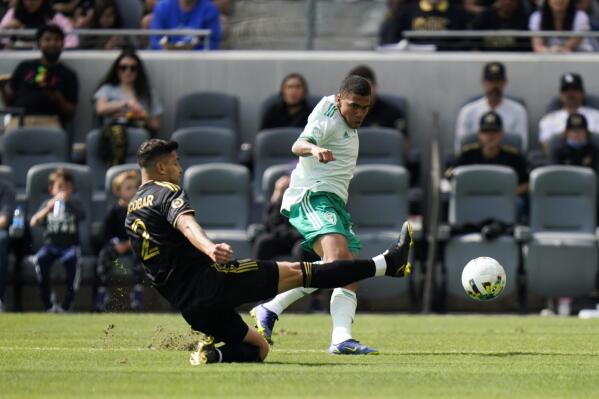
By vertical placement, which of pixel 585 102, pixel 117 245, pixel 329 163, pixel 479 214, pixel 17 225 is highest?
pixel 585 102

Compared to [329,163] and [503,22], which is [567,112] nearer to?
[503,22]

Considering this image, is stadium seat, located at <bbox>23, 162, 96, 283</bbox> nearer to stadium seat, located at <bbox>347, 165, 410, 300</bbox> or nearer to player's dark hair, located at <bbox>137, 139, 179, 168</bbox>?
stadium seat, located at <bbox>347, 165, 410, 300</bbox>

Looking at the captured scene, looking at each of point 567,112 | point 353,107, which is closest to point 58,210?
A: point 567,112

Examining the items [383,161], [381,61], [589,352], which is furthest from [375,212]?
[589,352]

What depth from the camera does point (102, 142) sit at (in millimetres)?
19438

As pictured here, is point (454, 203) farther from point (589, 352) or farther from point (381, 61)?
point (589, 352)

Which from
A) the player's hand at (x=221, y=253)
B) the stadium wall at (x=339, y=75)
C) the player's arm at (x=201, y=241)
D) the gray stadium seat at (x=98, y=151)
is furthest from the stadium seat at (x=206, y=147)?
the player's hand at (x=221, y=253)

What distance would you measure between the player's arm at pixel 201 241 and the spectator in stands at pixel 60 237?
8.47 metres

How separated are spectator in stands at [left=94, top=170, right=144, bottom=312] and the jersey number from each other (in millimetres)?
7973

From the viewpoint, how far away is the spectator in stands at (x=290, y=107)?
19.3 meters

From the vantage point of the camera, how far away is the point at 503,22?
2091 cm

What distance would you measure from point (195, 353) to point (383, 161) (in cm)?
957

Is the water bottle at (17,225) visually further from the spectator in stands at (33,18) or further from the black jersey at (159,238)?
the black jersey at (159,238)

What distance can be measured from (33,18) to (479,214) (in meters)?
7.53
